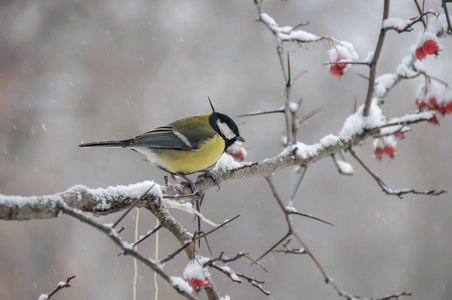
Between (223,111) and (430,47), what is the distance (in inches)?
189

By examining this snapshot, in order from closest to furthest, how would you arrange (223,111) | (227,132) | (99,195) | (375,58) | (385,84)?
(99,195) → (375,58) → (385,84) → (227,132) → (223,111)

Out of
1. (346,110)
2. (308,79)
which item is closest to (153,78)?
(308,79)

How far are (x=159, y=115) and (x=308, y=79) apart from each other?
2643mm

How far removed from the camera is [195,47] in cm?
703

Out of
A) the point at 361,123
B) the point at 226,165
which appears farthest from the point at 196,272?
the point at 361,123

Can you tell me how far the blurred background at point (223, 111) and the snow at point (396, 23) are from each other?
469cm

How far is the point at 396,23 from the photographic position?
1.87m

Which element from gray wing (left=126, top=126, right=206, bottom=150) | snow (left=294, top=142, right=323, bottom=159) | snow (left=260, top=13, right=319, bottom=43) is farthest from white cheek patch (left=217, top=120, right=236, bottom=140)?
snow (left=260, top=13, right=319, bottom=43)

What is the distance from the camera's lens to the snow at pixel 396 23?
1.84m

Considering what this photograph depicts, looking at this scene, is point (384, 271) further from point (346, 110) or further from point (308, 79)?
point (308, 79)

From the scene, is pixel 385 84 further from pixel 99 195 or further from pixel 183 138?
pixel 99 195

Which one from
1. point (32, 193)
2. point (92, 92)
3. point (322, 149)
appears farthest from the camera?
point (92, 92)

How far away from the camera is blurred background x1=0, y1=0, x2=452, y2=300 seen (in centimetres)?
611

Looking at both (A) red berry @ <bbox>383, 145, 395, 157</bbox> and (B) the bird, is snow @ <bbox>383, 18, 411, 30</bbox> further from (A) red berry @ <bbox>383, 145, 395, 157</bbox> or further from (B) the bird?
(B) the bird
